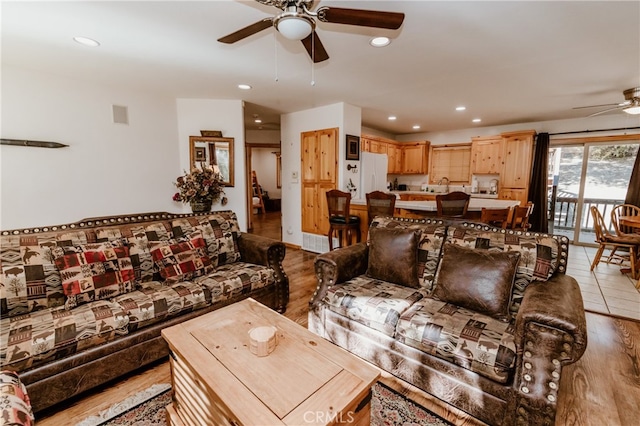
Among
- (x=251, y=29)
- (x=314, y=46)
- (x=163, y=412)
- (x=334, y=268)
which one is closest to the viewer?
(x=163, y=412)

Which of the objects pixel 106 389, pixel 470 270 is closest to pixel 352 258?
pixel 470 270

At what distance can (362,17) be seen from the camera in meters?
1.51

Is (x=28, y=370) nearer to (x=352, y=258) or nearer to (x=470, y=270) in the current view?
(x=352, y=258)

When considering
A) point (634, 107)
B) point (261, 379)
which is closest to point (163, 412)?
point (261, 379)

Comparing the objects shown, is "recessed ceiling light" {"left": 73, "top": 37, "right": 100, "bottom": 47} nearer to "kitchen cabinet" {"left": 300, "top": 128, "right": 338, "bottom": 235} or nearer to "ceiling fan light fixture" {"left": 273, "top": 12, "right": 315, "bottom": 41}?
"ceiling fan light fixture" {"left": 273, "top": 12, "right": 315, "bottom": 41}

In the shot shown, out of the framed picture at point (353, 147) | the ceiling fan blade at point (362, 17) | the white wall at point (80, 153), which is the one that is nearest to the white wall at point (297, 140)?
the framed picture at point (353, 147)

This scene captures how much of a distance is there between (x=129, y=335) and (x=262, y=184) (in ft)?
29.3

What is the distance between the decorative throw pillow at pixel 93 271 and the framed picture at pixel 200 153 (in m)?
2.26

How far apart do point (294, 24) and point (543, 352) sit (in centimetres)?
200

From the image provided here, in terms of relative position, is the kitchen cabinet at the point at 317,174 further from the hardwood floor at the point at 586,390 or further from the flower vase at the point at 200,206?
the hardwood floor at the point at 586,390

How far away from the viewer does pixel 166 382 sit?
178 centimetres

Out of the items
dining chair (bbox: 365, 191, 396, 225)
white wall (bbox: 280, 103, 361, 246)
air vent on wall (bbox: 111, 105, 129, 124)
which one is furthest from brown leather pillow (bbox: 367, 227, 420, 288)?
air vent on wall (bbox: 111, 105, 129, 124)

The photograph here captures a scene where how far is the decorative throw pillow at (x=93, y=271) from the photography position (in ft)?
6.10

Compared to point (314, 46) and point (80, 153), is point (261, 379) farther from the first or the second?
point (80, 153)
